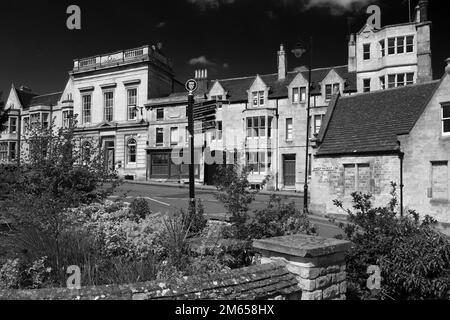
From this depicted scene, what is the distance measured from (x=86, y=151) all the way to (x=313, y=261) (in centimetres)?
793

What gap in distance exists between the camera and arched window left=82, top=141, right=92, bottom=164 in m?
10.3

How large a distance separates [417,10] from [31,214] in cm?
3629

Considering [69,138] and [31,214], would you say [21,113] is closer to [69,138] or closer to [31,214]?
[69,138]

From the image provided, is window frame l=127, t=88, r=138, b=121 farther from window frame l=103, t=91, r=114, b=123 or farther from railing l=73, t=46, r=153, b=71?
railing l=73, t=46, r=153, b=71

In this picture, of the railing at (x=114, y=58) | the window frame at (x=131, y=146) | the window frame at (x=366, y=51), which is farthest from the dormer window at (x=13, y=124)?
the window frame at (x=366, y=51)

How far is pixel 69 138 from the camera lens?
998 centimetres

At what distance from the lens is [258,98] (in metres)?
37.1

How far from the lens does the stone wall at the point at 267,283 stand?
3.79m

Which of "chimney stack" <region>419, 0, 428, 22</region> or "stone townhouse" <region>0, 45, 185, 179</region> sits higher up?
"chimney stack" <region>419, 0, 428, 22</region>

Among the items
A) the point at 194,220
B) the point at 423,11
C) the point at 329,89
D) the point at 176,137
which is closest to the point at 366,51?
the point at 329,89

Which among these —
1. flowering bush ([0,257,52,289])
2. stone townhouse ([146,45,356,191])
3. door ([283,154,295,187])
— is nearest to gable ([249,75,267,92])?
stone townhouse ([146,45,356,191])

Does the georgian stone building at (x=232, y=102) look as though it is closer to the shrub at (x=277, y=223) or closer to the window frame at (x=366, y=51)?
the window frame at (x=366, y=51)

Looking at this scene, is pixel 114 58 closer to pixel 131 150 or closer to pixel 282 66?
pixel 131 150

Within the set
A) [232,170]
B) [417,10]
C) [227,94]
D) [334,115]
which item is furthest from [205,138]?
[232,170]
